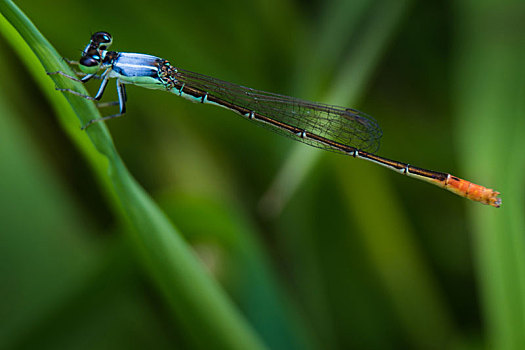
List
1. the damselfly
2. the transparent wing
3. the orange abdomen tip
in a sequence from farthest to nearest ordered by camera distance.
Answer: the transparent wing, the damselfly, the orange abdomen tip

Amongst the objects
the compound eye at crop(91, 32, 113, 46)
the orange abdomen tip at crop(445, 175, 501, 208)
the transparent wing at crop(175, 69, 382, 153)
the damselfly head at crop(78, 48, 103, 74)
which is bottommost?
the orange abdomen tip at crop(445, 175, 501, 208)

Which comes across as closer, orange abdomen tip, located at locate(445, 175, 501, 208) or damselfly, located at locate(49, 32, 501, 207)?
orange abdomen tip, located at locate(445, 175, 501, 208)

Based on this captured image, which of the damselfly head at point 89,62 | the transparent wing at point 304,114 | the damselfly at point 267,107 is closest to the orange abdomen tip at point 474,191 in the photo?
the damselfly at point 267,107

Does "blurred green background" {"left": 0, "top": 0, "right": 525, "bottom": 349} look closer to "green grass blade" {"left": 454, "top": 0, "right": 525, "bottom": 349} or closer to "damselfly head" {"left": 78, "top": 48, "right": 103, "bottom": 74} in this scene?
"green grass blade" {"left": 454, "top": 0, "right": 525, "bottom": 349}

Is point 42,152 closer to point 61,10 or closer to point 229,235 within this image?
point 61,10

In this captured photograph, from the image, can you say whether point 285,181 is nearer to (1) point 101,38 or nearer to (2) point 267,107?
(2) point 267,107

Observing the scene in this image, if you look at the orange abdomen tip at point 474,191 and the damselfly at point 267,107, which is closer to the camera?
the orange abdomen tip at point 474,191

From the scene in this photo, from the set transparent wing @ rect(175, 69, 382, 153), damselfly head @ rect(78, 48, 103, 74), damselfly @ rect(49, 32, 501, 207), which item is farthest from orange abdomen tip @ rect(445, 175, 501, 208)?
damselfly head @ rect(78, 48, 103, 74)

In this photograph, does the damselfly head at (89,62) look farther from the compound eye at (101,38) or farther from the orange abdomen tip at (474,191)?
the orange abdomen tip at (474,191)
